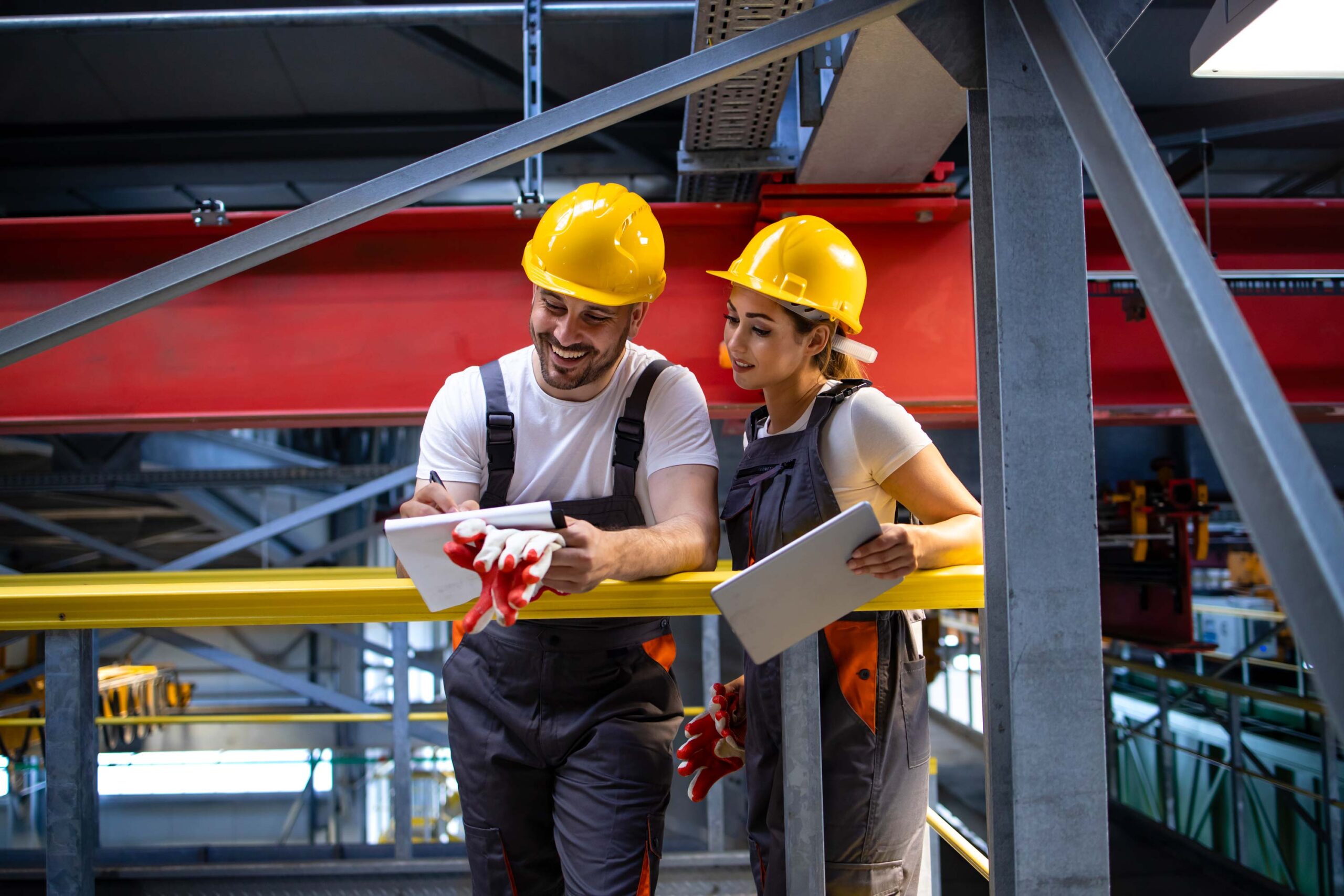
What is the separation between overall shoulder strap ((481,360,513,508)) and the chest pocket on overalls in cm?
50

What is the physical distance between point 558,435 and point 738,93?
1.30 m

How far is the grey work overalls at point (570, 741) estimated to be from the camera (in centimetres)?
179

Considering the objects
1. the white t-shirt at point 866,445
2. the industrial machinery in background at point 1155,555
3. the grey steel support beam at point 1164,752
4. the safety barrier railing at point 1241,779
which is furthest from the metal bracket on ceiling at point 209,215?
the grey steel support beam at point 1164,752

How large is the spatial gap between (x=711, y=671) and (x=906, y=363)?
8.14ft

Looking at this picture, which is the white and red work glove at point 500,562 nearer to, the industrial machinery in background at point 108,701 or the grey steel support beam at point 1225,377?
the grey steel support beam at point 1225,377

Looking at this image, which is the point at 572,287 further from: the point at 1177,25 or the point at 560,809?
the point at 1177,25

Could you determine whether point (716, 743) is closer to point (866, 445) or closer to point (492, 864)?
point (492, 864)

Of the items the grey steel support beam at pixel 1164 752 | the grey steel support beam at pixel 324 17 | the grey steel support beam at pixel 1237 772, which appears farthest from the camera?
the grey steel support beam at pixel 1164 752

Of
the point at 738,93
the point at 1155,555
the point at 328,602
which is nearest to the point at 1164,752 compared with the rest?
the point at 1155,555

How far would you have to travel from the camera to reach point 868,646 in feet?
5.99

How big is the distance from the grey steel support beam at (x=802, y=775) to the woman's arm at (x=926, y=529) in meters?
0.24

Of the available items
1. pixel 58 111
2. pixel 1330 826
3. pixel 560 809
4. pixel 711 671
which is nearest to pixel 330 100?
pixel 58 111

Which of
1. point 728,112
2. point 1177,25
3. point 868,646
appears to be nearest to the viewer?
point 868,646

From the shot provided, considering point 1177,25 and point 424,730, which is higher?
point 1177,25
